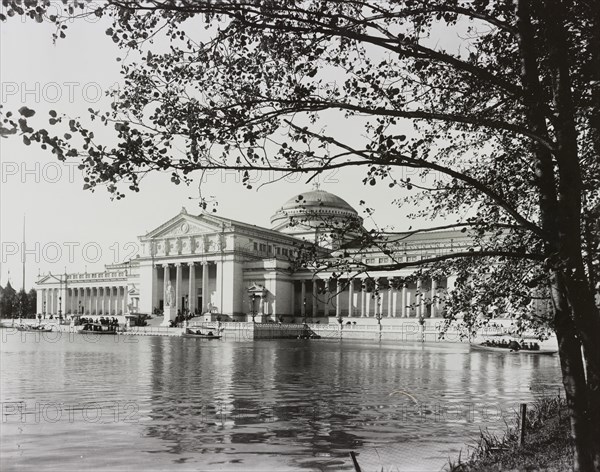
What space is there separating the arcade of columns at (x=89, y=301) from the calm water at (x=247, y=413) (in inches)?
3687

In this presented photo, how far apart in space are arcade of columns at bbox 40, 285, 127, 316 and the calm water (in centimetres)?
9365

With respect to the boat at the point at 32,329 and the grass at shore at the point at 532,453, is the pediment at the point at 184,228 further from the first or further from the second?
the grass at shore at the point at 532,453

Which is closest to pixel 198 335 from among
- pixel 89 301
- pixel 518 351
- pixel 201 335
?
pixel 201 335

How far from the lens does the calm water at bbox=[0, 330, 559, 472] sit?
580 inches

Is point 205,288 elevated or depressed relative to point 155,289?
elevated

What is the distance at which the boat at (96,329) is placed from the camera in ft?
289

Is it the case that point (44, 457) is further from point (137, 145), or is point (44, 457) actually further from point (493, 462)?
→ point (493, 462)

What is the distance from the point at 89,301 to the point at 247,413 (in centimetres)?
12260

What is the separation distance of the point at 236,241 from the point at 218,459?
9082 cm

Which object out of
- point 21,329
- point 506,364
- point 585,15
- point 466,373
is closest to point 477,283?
point 585,15

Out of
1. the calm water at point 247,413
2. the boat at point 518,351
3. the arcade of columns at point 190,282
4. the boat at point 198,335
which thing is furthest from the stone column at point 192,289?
the calm water at point 247,413

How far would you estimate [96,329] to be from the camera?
8956 cm

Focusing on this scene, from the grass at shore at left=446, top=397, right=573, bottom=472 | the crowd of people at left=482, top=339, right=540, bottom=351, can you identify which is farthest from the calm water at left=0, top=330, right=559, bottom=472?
the crowd of people at left=482, top=339, right=540, bottom=351

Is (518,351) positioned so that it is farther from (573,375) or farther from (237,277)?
(237,277)
